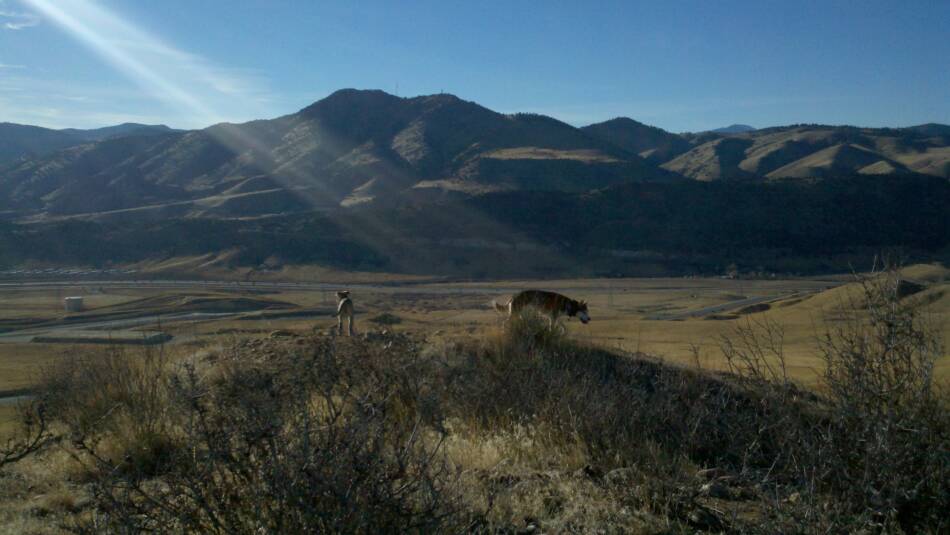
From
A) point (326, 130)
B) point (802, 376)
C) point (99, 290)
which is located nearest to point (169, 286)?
point (99, 290)

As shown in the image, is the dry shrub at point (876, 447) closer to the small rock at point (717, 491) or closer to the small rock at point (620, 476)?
the small rock at point (717, 491)

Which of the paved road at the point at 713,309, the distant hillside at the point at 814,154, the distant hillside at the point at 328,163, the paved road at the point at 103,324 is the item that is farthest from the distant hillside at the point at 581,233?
the distant hillside at the point at 814,154

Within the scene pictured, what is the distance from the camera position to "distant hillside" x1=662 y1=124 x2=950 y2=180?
417 feet

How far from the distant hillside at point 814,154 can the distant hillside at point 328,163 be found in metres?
18.0

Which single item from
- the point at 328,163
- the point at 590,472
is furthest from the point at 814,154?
the point at 590,472

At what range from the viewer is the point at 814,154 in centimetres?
14388

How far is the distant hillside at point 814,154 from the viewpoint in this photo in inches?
5007

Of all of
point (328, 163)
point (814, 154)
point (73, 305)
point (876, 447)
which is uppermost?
point (814, 154)

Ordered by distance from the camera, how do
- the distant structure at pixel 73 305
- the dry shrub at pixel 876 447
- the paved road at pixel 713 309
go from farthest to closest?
the distant structure at pixel 73 305 < the paved road at pixel 713 309 < the dry shrub at pixel 876 447

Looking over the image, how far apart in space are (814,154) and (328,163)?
91.3 meters

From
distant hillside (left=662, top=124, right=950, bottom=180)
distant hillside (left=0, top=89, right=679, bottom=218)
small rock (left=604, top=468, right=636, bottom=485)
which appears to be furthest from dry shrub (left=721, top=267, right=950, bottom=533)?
distant hillside (left=662, top=124, right=950, bottom=180)

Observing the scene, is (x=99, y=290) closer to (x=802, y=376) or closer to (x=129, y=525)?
(x=802, y=376)

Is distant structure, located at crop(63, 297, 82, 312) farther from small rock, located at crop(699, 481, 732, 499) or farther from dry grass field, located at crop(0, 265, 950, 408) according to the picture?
small rock, located at crop(699, 481, 732, 499)

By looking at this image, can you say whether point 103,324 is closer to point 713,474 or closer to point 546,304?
point 546,304
